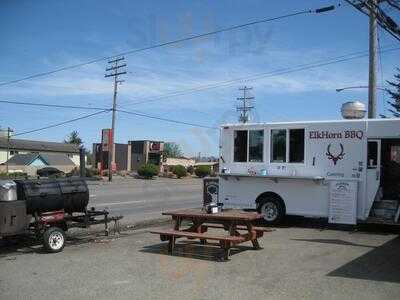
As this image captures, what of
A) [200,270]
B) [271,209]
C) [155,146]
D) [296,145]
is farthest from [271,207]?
[155,146]

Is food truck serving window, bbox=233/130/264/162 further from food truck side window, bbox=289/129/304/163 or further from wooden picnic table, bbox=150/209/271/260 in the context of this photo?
wooden picnic table, bbox=150/209/271/260

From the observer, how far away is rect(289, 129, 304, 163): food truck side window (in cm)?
1557

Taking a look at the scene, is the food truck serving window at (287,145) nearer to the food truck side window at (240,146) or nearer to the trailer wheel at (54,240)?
the food truck side window at (240,146)

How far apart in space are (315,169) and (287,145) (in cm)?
99

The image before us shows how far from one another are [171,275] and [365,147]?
7.39m


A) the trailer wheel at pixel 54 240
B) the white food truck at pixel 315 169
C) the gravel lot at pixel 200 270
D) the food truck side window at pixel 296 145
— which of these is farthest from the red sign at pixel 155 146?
the trailer wheel at pixel 54 240

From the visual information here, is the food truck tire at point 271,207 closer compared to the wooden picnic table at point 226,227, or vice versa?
the wooden picnic table at point 226,227

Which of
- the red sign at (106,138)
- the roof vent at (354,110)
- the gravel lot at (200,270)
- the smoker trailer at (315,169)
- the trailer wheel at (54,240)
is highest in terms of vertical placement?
the red sign at (106,138)

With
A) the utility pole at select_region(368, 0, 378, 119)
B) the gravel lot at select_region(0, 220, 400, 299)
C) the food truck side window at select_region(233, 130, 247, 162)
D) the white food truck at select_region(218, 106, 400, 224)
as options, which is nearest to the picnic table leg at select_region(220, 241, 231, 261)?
the gravel lot at select_region(0, 220, 400, 299)

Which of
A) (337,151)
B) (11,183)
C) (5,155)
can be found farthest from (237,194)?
(5,155)

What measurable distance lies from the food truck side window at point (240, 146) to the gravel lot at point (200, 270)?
382cm

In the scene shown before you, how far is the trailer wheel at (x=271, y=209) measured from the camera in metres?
16.0

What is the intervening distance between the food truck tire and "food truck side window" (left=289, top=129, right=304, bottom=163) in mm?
1206

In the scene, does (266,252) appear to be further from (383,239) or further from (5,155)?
(5,155)
